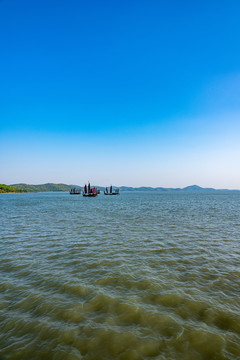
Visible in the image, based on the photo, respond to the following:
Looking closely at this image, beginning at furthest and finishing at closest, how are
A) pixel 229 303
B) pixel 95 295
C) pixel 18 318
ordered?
pixel 95 295 → pixel 229 303 → pixel 18 318

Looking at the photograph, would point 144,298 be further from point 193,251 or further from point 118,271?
point 193,251

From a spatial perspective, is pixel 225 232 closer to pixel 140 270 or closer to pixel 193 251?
pixel 193 251

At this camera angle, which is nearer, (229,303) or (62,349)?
(62,349)

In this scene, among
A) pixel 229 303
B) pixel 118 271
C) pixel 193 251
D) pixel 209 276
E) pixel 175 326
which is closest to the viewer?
pixel 175 326

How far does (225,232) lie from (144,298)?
16.2m

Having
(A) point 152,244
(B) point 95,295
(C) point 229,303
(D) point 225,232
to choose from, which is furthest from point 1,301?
(D) point 225,232

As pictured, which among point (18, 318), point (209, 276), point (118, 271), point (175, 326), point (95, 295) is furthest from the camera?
point (118, 271)

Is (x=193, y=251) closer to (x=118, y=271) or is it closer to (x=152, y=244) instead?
(x=152, y=244)

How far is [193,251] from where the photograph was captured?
45.2 ft

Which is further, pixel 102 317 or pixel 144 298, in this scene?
pixel 144 298

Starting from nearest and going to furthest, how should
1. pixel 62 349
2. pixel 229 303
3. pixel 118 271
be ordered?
pixel 62 349, pixel 229 303, pixel 118 271

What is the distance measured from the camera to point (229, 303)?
7430mm

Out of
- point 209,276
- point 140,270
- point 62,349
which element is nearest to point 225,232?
point 209,276

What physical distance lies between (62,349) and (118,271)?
5.54 m
